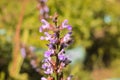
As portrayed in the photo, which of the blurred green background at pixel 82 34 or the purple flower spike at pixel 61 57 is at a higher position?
the blurred green background at pixel 82 34

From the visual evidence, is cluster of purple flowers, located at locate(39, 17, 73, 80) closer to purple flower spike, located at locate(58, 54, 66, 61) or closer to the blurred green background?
purple flower spike, located at locate(58, 54, 66, 61)

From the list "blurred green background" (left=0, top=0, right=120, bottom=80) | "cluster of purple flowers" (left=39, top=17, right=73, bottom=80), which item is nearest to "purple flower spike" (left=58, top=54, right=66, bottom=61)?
"cluster of purple flowers" (left=39, top=17, right=73, bottom=80)

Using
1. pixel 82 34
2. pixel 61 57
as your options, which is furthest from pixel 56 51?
pixel 82 34

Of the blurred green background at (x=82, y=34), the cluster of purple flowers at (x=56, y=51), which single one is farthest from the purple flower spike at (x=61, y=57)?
the blurred green background at (x=82, y=34)

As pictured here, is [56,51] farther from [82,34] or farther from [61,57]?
[82,34]

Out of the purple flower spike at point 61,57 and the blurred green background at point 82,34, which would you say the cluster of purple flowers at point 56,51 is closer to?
the purple flower spike at point 61,57

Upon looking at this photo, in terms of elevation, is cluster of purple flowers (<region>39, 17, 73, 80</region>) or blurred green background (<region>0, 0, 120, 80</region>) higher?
blurred green background (<region>0, 0, 120, 80</region>)

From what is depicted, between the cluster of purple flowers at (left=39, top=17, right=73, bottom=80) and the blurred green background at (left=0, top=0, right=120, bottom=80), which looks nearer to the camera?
the cluster of purple flowers at (left=39, top=17, right=73, bottom=80)

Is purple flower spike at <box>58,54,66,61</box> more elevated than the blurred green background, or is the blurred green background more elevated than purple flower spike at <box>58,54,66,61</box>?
the blurred green background
